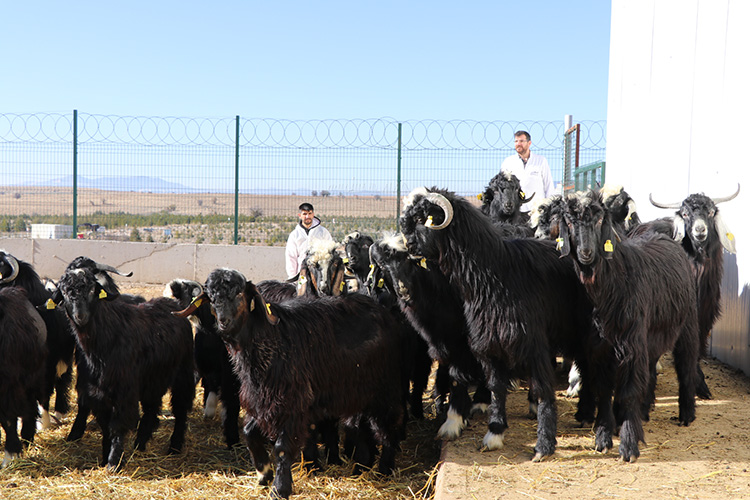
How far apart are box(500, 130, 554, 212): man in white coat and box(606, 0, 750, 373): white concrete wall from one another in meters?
1.86

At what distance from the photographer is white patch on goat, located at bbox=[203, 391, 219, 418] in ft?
23.6

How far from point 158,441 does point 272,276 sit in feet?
27.1

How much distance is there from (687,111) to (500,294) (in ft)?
18.8

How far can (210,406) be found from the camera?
7207 mm

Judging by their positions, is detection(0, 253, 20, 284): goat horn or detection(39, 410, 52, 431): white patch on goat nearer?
detection(0, 253, 20, 284): goat horn

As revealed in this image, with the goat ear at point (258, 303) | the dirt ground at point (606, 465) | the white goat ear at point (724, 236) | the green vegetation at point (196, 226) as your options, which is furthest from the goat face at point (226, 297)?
the green vegetation at point (196, 226)

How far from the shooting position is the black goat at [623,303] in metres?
4.87

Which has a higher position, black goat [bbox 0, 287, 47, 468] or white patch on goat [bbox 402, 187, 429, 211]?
white patch on goat [bbox 402, 187, 429, 211]

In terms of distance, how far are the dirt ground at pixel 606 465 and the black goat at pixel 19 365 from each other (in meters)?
3.76

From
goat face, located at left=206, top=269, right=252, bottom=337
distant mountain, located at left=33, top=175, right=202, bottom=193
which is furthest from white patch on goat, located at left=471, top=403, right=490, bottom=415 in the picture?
distant mountain, located at left=33, top=175, right=202, bottom=193

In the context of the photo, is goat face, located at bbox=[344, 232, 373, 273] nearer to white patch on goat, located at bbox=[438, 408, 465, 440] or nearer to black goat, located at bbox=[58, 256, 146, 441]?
white patch on goat, located at bbox=[438, 408, 465, 440]

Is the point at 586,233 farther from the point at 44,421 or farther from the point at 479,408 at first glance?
the point at 44,421

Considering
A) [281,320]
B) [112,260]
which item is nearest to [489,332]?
[281,320]

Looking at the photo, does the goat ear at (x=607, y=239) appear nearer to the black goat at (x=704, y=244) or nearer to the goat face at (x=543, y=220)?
the goat face at (x=543, y=220)
